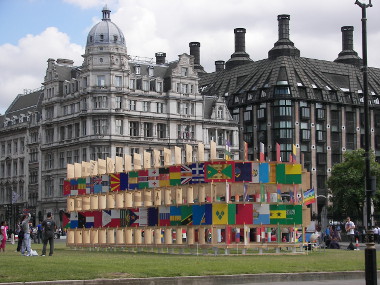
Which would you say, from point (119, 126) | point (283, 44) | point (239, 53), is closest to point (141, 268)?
point (119, 126)

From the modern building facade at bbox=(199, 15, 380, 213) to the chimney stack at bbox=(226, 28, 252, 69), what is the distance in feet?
14.5

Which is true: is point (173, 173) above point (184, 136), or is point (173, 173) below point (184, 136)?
below

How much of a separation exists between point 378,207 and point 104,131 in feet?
120

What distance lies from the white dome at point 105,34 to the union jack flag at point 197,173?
64.4 meters

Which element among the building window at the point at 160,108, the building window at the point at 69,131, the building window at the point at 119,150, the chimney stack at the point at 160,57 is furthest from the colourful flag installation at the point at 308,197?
the chimney stack at the point at 160,57

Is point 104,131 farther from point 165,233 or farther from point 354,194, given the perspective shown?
point 165,233

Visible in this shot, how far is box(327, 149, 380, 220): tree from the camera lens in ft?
324

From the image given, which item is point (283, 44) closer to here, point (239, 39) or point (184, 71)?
point (239, 39)

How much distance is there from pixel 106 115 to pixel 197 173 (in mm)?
63413

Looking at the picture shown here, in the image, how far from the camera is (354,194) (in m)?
98.5

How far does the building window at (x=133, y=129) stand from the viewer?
110188 millimetres

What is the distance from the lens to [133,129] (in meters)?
111

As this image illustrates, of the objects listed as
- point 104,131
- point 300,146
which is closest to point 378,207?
point 300,146

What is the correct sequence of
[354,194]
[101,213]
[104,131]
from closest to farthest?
[101,213], [354,194], [104,131]
